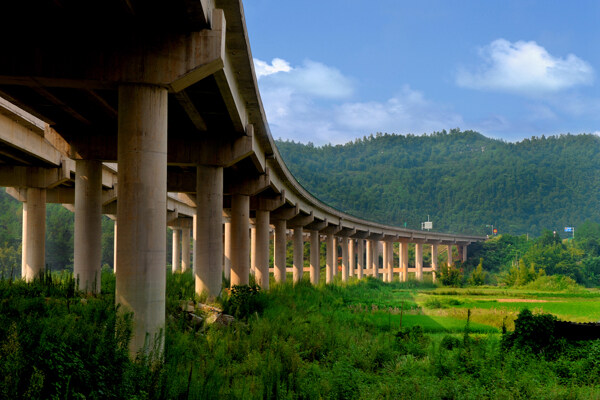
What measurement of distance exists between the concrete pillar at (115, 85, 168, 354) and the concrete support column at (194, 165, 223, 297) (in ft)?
41.4

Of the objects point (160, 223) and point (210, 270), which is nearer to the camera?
point (160, 223)

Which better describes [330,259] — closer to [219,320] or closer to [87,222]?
[87,222]

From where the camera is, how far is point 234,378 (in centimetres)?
1416

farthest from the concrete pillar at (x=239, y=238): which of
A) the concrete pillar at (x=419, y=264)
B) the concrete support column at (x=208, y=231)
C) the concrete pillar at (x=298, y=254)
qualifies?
the concrete pillar at (x=419, y=264)

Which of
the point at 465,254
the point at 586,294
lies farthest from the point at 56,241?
the point at 586,294

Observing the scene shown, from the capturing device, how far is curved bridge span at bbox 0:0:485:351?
1437 cm

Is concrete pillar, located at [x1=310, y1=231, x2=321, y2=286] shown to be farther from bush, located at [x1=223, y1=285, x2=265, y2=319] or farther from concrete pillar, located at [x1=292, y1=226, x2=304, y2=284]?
bush, located at [x1=223, y1=285, x2=265, y2=319]

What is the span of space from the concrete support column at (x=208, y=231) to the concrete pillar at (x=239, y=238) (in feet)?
26.8

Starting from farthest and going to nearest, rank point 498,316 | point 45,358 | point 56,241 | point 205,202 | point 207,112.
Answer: point 56,241
point 498,316
point 205,202
point 207,112
point 45,358

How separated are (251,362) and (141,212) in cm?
471

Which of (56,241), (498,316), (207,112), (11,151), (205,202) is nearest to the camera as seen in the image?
(207,112)

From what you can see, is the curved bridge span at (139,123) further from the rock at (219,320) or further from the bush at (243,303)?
the rock at (219,320)

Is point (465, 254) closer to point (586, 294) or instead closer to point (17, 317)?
point (586, 294)

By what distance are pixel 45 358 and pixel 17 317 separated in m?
5.08
